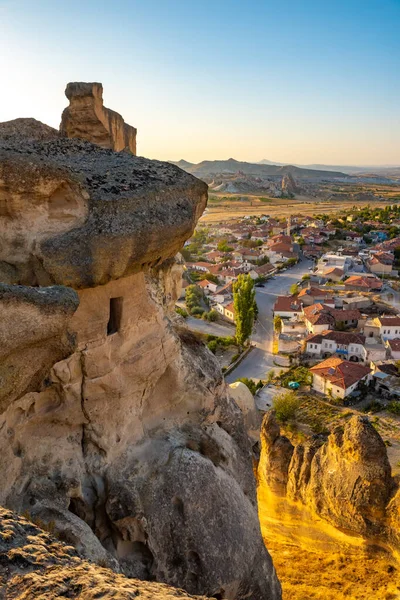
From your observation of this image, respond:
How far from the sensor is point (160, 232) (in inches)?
257

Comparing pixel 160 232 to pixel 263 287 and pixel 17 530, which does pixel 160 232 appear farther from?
pixel 263 287

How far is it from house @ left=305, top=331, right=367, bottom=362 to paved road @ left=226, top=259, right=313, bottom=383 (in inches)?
91.8

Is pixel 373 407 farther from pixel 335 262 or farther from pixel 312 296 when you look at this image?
pixel 335 262

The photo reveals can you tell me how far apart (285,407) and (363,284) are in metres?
25.8

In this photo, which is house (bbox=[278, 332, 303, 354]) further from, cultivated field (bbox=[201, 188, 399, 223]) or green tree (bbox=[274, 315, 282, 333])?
cultivated field (bbox=[201, 188, 399, 223])

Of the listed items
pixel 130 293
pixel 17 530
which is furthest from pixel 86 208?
pixel 17 530

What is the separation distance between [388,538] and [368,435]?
7.44ft

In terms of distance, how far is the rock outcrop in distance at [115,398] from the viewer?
601 centimetres

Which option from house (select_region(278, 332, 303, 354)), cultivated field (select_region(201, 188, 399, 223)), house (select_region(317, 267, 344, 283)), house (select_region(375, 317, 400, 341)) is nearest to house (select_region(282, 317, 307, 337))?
house (select_region(278, 332, 303, 354))

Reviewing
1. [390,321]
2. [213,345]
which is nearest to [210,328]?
[213,345]

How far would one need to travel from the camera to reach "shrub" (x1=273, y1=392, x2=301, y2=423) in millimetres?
23891

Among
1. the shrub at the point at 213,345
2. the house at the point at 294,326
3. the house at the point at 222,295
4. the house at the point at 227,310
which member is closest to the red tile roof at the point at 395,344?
the house at the point at 294,326

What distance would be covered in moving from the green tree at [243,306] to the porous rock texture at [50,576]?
27133mm

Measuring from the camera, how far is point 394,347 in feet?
103
